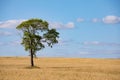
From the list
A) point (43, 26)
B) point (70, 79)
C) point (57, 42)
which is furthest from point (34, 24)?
point (70, 79)

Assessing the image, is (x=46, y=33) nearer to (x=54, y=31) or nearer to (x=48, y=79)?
(x=54, y=31)

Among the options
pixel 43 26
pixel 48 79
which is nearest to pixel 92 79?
pixel 48 79

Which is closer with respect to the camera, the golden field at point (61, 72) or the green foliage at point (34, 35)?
the golden field at point (61, 72)

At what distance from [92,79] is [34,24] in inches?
1309

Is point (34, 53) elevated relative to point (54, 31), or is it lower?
lower

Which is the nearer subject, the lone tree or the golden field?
the golden field

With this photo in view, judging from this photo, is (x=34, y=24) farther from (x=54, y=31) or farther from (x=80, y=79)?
(x=80, y=79)

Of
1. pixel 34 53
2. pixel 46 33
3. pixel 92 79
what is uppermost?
pixel 46 33

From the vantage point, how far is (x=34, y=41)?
59375 millimetres

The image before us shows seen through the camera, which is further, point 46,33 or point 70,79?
point 46,33

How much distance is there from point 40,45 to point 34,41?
1430 millimetres

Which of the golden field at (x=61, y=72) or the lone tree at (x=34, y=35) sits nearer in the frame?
the golden field at (x=61, y=72)

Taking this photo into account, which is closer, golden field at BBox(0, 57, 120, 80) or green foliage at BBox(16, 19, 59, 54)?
golden field at BBox(0, 57, 120, 80)

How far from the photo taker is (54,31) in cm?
6081
